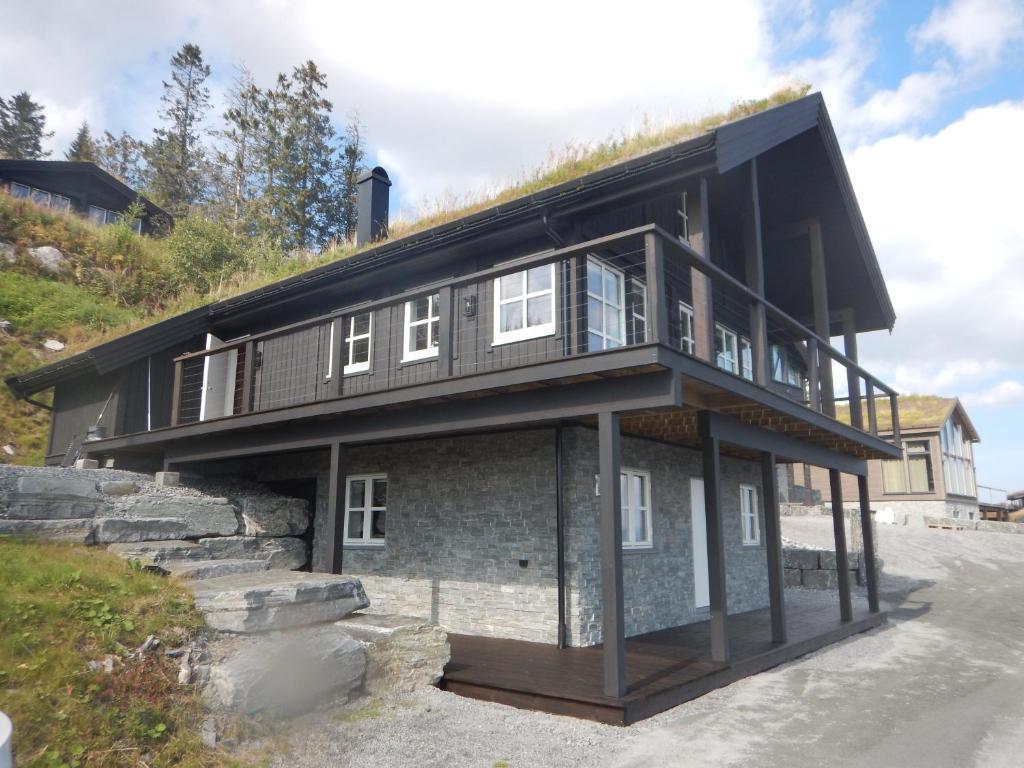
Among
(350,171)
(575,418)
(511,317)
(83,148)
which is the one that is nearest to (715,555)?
(575,418)

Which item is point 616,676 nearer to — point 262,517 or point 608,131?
point 262,517

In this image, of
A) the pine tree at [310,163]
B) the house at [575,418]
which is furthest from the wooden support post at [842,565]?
the pine tree at [310,163]

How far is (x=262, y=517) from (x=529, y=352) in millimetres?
4976

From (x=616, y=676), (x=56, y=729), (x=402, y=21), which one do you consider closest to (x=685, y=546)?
(x=616, y=676)

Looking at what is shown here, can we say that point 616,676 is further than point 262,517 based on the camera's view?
No

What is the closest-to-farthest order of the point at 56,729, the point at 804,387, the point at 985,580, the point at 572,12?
the point at 56,729
the point at 572,12
the point at 985,580
the point at 804,387

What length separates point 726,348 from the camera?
12.9 metres

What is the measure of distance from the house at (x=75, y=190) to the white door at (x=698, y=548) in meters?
29.1

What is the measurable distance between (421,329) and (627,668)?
5.61 m

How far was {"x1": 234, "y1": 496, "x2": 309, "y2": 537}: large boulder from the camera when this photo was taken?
34.4 ft

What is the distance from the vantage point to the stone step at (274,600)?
18.7 feet

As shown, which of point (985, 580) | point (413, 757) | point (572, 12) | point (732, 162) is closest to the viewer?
point (413, 757)

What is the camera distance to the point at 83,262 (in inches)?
1040

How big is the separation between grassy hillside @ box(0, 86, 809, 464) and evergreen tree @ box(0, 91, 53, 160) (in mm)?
26310
